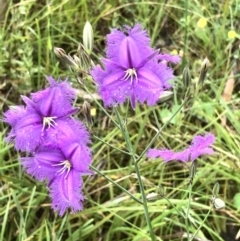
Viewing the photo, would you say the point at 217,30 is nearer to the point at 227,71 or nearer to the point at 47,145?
the point at 227,71

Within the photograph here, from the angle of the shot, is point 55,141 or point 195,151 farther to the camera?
point 195,151

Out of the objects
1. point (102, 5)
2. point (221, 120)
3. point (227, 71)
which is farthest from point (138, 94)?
point (102, 5)

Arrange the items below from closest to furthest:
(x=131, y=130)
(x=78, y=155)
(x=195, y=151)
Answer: (x=78, y=155)
(x=195, y=151)
(x=131, y=130)

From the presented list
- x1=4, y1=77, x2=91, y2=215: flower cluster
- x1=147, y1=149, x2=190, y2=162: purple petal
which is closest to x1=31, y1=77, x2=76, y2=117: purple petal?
x1=4, y1=77, x2=91, y2=215: flower cluster

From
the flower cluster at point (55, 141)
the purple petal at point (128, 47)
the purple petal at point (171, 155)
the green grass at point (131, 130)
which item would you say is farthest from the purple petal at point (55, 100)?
the green grass at point (131, 130)

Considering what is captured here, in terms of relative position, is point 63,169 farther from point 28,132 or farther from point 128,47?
point 128,47

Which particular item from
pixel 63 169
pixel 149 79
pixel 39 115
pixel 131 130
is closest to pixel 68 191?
pixel 63 169

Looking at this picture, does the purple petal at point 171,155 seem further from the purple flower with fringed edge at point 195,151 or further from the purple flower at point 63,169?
the purple flower at point 63,169

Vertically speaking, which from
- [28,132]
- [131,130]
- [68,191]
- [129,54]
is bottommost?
[131,130]
